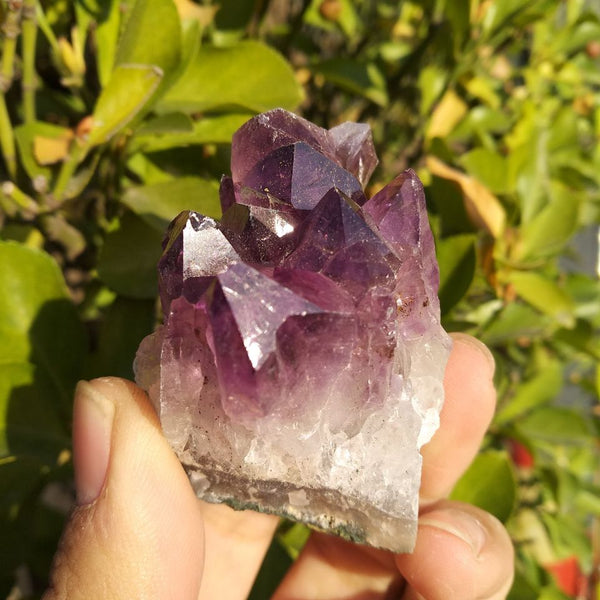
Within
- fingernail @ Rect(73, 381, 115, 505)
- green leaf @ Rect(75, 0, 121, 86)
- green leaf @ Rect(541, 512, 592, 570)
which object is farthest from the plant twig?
green leaf @ Rect(541, 512, 592, 570)

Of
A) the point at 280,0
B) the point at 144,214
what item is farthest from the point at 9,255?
the point at 280,0

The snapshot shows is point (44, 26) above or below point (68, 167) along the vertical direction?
above

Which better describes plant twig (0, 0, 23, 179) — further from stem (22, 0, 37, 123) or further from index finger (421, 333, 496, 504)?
index finger (421, 333, 496, 504)

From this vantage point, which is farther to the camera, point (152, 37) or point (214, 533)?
point (214, 533)

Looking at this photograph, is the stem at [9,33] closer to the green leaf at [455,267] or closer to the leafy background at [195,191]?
the leafy background at [195,191]

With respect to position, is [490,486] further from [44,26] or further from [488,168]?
[44,26]

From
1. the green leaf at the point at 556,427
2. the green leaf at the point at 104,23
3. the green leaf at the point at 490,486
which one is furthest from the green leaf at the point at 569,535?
the green leaf at the point at 104,23

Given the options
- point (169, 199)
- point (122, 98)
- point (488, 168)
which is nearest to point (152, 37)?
point (122, 98)

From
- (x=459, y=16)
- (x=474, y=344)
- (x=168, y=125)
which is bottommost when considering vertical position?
(x=474, y=344)
